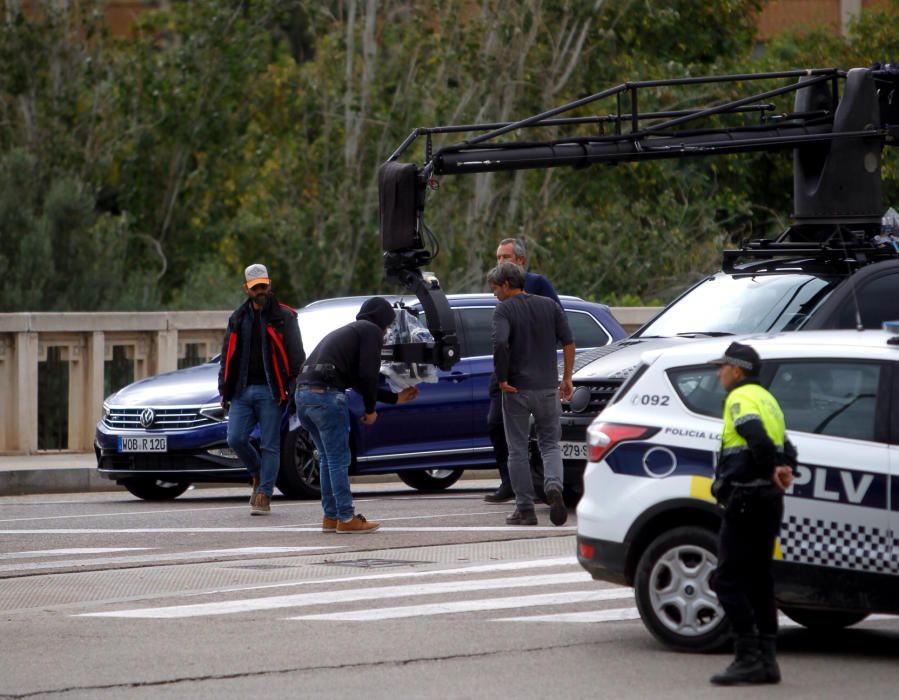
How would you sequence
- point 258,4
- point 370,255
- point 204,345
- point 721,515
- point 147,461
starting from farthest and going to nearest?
point 258,4, point 370,255, point 204,345, point 147,461, point 721,515

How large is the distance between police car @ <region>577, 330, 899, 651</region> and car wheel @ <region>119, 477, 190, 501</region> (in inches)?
332

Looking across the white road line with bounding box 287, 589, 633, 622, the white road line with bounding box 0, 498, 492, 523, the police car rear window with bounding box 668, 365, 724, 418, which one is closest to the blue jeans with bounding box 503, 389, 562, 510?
the white road line with bounding box 0, 498, 492, 523

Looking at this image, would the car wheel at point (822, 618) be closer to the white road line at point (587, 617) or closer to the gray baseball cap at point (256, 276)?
the white road line at point (587, 617)

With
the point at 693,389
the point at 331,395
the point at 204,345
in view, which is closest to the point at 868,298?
the point at 331,395

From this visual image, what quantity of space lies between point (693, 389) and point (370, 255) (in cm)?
1786

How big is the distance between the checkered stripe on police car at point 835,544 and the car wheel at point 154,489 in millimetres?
9109

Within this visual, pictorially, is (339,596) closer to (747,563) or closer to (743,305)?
(747,563)

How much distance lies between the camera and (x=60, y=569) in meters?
11.8

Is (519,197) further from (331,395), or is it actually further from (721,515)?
(721,515)

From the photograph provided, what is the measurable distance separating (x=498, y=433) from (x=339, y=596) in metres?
4.46

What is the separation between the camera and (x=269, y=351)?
14602 millimetres

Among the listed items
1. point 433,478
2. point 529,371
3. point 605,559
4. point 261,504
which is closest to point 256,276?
point 261,504

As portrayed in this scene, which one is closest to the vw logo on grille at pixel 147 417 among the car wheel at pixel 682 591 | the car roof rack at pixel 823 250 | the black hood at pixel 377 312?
the black hood at pixel 377 312

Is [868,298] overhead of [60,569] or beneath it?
overhead
